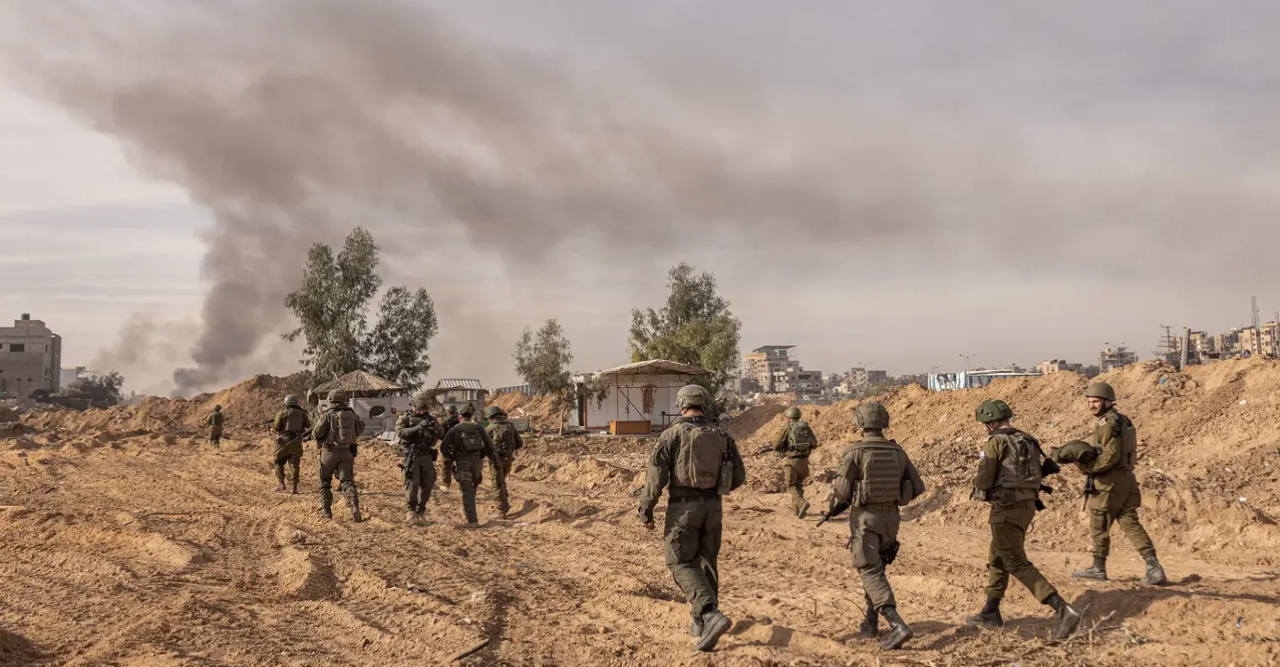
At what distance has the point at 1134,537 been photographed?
25.2 feet

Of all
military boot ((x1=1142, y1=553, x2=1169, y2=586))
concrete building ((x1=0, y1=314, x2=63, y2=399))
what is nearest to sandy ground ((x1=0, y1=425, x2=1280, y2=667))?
military boot ((x1=1142, y1=553, x2=1169, y2=586))

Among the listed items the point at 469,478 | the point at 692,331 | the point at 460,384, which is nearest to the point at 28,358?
the point at 460,384

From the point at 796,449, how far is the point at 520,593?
591cm

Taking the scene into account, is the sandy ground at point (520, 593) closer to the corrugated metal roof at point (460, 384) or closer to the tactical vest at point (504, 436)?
the tactical vest at point (504, 436)

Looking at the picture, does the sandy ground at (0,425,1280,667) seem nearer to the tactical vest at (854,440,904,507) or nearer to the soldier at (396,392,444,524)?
the soldier at (396,392,444,524)

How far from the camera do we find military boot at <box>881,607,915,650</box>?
590 cm

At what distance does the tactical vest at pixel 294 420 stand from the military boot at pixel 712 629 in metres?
11.9

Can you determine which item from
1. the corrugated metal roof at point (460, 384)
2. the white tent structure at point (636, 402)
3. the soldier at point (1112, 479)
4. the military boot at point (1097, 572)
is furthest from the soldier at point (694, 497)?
the corrugated metal roof at point (460, 384)

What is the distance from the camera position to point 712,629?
231 inches

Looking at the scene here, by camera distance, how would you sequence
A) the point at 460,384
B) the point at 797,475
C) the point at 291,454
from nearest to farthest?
the point at 797,475, the point at 291,454, the point at 460,384

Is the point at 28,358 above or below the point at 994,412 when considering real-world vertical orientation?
above

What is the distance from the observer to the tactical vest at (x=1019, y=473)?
20.8 ft

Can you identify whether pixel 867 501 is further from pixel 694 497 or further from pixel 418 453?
pixel 418 453

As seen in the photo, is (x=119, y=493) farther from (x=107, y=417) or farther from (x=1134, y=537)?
(x=107, y=417)
